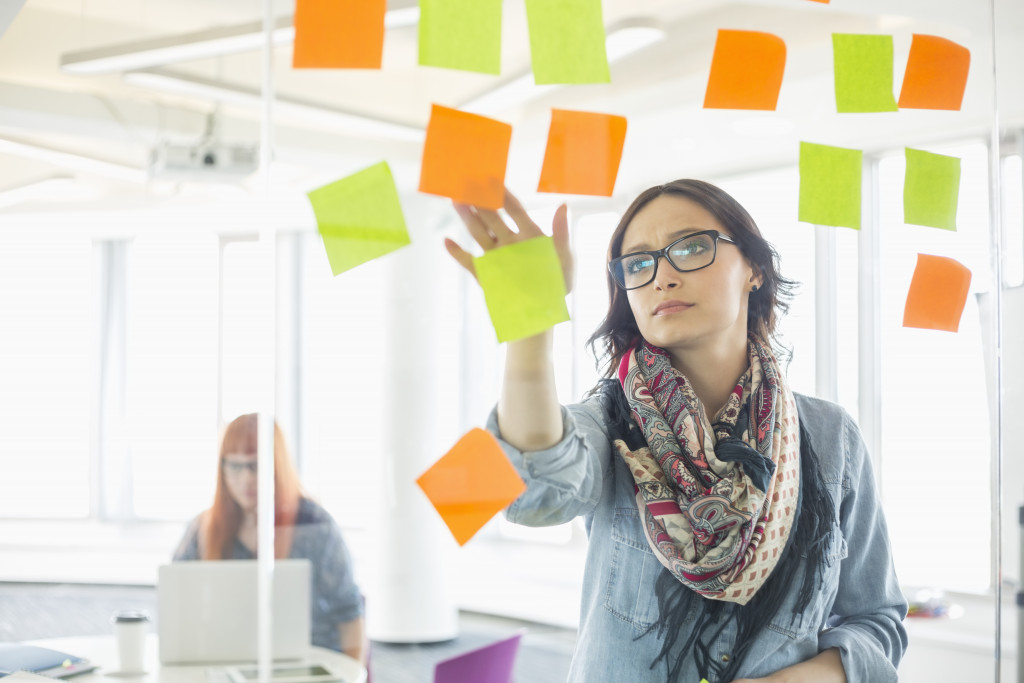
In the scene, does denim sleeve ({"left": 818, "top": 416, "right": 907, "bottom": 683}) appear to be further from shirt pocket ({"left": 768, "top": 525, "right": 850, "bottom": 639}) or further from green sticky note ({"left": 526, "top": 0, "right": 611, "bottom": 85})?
green sticky note ({"left": 526, "top": 0, "right": 611, "bottom": 85})

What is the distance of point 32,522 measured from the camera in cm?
135

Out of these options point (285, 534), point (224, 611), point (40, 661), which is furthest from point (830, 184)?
point (40, 661)

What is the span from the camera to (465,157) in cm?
127

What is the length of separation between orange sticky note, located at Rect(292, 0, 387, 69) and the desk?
0.94 m

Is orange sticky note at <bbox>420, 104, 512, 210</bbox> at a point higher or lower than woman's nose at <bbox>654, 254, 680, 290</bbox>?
higher

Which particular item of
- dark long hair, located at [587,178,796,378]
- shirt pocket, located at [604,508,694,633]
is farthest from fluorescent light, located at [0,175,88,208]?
shirt pocket, located at [604,508,694,633]

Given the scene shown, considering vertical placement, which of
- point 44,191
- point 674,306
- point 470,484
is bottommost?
point 470,484

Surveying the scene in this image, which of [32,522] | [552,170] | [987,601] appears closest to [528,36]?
[552,170]

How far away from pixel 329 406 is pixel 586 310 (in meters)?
0.45

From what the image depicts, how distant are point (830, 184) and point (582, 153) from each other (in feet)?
1.59

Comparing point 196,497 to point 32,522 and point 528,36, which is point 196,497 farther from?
point 528,36

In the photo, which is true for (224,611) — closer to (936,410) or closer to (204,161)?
(204,161)

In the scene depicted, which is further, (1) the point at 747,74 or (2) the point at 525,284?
(1) the point at 747,74

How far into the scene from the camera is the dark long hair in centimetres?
127
